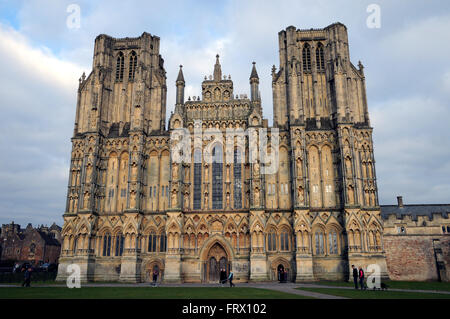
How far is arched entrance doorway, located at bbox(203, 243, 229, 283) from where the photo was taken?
1651 inches

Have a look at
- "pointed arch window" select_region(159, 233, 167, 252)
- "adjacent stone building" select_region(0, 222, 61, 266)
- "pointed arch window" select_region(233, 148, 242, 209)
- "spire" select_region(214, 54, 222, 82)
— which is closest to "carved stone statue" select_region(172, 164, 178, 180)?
"pointed arch window" select_region(159, 233, 167, 252)

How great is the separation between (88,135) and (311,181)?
28.9 metres

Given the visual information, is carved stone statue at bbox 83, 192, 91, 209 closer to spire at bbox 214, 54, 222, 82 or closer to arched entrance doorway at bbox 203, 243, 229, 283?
arched entrance doorway at bbox 203, 243, 229, 283

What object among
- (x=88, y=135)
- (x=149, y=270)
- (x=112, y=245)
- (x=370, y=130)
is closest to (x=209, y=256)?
(x=149, y=270)

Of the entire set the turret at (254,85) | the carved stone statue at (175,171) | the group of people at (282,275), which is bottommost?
the group of people at (282,275)

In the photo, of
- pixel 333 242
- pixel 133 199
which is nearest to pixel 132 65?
pixel 133 199

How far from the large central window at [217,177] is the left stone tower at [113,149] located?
749cm

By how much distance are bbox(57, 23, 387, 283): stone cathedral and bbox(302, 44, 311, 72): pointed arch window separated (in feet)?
0.49

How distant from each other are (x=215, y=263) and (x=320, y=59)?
30245 mm

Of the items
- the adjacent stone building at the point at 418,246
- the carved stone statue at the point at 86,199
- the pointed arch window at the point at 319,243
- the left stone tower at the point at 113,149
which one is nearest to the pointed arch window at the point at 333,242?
the pointed arch window at the point at 319,243

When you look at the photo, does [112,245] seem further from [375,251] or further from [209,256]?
[375,251]

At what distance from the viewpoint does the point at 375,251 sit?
132 feet

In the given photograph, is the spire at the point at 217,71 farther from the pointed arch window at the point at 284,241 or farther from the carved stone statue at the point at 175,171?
the pointed arch window at the point at 284,241

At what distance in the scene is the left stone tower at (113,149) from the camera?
42.6 metres
